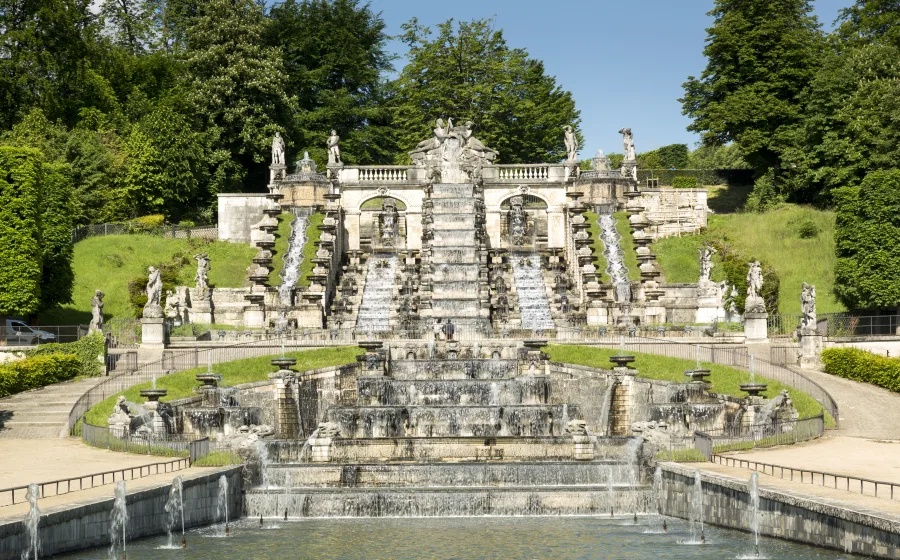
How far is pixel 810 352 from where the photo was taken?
55.8 m

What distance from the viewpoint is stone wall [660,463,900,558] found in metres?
25.4

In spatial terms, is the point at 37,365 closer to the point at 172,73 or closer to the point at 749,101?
the point at 172,73

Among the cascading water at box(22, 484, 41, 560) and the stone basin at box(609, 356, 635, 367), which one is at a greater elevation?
the stone basin at box(609, 356, 635, 367)

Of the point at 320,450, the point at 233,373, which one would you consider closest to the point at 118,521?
the point at 320,450

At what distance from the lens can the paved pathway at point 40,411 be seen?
4491cm

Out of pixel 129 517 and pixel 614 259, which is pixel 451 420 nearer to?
pixel 129 517

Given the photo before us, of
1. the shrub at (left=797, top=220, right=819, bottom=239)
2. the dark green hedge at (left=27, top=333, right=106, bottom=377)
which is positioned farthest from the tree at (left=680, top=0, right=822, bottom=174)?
the dark green hedge at (left=27, top=333, right=106, bottom=377)

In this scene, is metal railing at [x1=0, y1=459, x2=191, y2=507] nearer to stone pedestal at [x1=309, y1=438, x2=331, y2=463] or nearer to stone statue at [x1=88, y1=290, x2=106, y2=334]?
stone pedestal at [x1=309, y1=438, x2=331, y2=463]

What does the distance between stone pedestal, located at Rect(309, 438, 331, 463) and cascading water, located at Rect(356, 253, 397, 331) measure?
20856 millimetres

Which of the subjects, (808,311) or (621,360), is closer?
(621,360)

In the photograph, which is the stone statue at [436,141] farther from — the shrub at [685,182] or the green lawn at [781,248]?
the shrub at [685,182]

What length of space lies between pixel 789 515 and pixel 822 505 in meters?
1.70

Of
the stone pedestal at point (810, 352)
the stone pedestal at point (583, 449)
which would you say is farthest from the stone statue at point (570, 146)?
the stone pedestal at point (583, 449)

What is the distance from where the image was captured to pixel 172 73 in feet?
320
